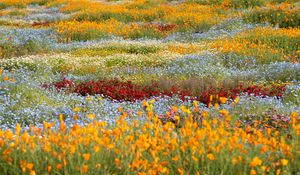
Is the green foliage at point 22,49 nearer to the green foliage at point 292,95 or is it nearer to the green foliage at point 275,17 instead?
the green foliage at point 275,17

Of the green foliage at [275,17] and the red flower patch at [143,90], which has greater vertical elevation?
the red flower patch at [143,90]

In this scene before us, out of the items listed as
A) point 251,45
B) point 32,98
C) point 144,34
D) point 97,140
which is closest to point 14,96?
point 32,98

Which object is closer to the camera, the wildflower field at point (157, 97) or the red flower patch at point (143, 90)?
the wildflower field at point (157, 97)

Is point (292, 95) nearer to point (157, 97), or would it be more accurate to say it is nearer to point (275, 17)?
point (157, 97)

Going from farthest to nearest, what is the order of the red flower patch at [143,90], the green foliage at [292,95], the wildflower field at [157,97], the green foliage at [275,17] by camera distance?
the green foliage at [275,17]
the red flower patch at [143,90]
the green foliage at [292,95]
the wildflower field at [157,97]

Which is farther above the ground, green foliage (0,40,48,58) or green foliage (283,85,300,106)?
green foliage (283,85,300,106)

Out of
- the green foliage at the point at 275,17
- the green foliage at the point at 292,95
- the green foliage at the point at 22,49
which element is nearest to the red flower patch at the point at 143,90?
the green foliage at the point at 292,95

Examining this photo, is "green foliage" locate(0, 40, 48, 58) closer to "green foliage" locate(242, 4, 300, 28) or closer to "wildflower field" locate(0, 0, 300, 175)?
"wildflower field" locate(0, 0, 300, 175)

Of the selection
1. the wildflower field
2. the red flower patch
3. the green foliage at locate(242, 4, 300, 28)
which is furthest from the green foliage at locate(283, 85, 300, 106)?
the green foliage at locate(242, 4, 300, 28)

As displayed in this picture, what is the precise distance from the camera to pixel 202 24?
18609mm

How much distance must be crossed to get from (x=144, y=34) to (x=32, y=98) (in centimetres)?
1036

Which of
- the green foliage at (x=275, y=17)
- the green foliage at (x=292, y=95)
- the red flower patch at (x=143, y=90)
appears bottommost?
the green foliage at (x=275, y=17)

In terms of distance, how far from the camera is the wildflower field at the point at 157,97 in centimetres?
384

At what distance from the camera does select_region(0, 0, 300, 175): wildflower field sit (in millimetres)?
3836
